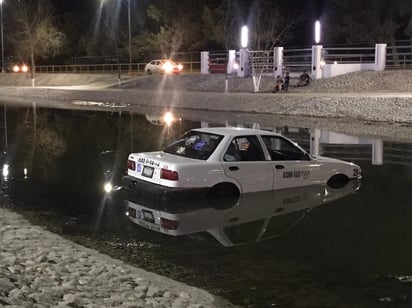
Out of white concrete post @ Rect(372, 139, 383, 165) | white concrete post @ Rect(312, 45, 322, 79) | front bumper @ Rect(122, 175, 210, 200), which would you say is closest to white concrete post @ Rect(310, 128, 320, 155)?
white concrete post @ Rect(372, 139, 383, 165)

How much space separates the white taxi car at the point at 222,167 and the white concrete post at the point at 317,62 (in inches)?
1197

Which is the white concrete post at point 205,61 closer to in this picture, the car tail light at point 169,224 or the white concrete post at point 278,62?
the white concrete post at point 278,62

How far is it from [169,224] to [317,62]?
1340 inches

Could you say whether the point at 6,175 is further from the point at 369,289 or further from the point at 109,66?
the point at 109,66

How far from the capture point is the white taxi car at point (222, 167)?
1044cm

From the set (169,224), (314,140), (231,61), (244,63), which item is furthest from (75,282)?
(231,61)

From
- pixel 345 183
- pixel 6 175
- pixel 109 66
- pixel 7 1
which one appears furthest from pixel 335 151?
pixel 7 1

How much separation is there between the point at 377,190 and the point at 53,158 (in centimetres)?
820

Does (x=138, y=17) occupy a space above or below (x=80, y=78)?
above

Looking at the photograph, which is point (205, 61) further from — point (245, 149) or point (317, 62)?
Result: point (245, 149)

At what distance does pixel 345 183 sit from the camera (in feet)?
41.4

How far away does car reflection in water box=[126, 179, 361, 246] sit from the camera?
9.10 m

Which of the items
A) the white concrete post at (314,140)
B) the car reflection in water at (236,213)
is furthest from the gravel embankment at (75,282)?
the white concrete post at (314,140)

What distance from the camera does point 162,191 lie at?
Result: 1039 cm
